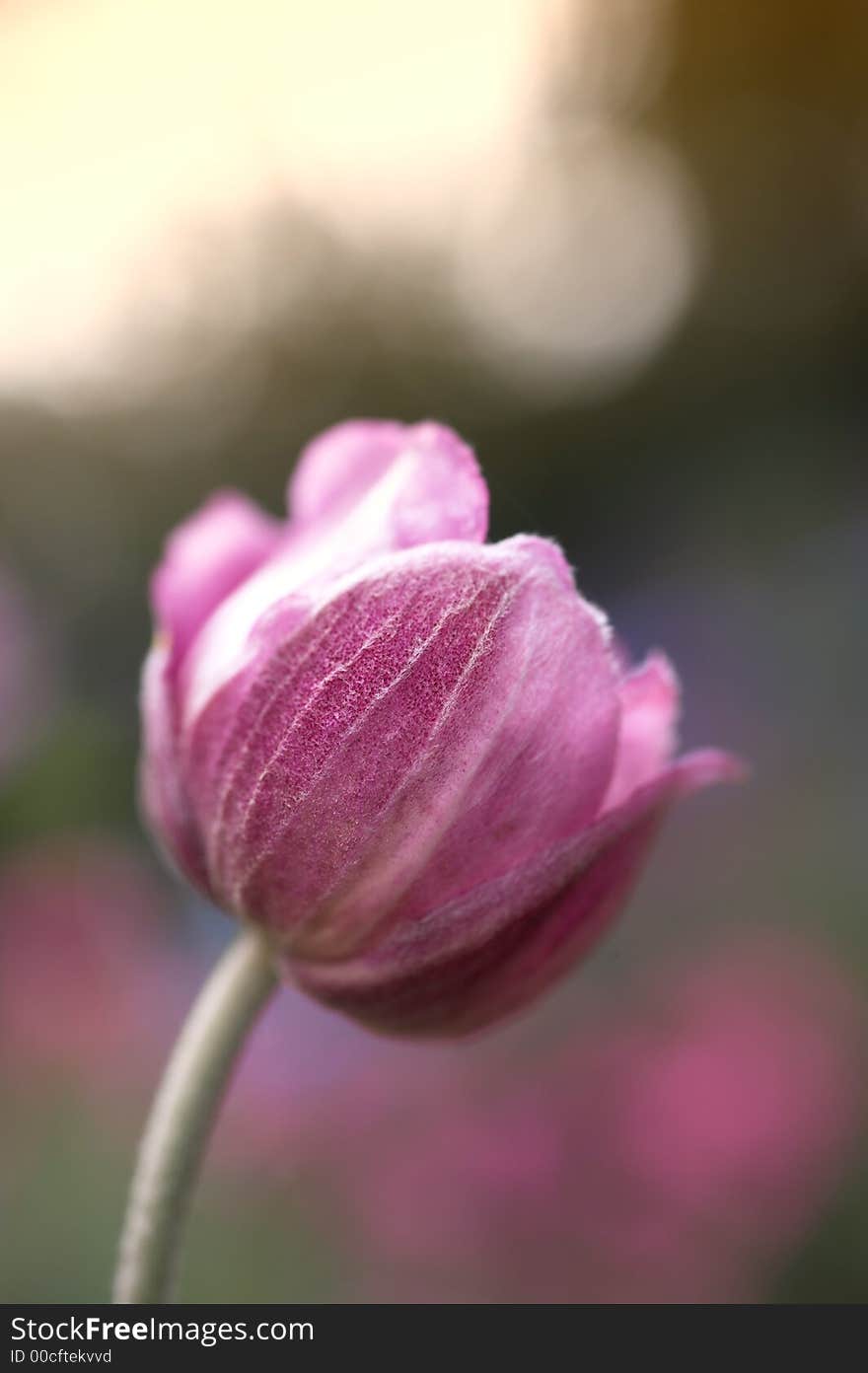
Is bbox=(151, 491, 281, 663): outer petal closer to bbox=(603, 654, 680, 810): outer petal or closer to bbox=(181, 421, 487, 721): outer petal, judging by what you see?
bbox=(181, 421, 487, 721): outer petal

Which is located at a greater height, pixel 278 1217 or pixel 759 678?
pixel 759 678

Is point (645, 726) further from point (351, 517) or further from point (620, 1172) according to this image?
point (620, 1172)

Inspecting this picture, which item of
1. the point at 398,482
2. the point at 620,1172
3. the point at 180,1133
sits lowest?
the point at 180,1133

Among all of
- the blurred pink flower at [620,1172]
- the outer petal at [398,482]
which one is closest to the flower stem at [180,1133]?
the outer petal at [398,482]

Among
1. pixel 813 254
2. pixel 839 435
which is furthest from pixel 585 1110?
pixel 813 254

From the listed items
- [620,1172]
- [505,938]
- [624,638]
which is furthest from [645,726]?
[624,638]

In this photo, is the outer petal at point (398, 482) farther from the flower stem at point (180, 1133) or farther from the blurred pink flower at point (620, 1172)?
the blurred pink flower at point (620, 1172)
